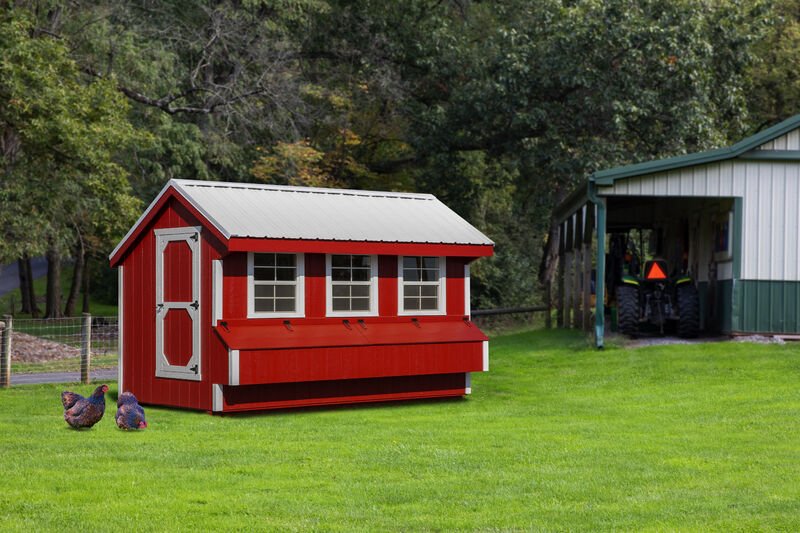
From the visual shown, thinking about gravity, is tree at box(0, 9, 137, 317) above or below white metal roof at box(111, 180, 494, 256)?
above

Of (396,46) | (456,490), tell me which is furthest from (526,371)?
(396,46)

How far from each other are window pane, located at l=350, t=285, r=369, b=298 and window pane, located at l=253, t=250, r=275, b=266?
1335 millimetres

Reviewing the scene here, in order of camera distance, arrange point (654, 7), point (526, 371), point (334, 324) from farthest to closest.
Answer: point (654, 7) < point (526, 371) < point (334, 324)

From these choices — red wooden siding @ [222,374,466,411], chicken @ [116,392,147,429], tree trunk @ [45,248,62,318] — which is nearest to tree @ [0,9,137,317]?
red wooden siding @ [222,374,466,411]

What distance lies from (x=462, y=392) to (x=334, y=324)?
2617 mm

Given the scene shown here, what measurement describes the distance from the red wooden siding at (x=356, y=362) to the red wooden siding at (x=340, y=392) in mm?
406

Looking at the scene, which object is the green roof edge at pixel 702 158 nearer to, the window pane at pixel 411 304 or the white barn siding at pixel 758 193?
the white barn siding at pixel 758 193

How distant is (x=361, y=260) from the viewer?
17.3 metres

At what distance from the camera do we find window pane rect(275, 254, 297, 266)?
1645 cm

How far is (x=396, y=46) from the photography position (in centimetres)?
3853

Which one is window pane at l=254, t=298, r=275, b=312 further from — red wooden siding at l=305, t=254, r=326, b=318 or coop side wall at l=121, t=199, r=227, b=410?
coop side wall at l=121, t=199, r=227, b=410

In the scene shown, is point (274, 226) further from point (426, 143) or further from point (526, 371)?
point (426, 143)

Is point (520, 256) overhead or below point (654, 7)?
below

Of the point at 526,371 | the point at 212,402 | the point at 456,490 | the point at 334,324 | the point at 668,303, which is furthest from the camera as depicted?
the point at 668,303
